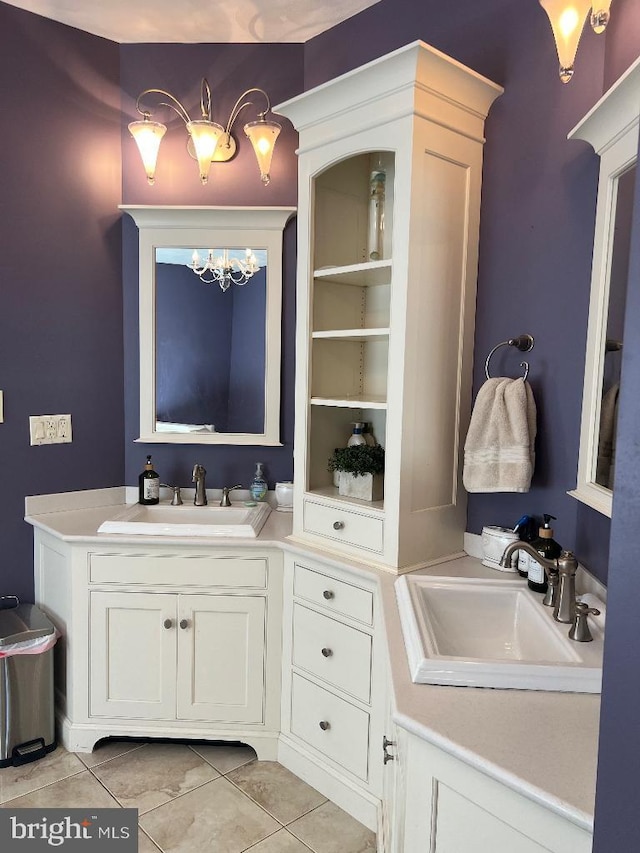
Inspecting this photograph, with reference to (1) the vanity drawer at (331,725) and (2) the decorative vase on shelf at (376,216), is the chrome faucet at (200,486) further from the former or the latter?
(2) the decorative vase on shelf at (376,216)

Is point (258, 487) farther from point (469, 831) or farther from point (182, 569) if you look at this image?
point (469, 831)

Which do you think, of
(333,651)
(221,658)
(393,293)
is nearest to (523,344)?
(393,293)

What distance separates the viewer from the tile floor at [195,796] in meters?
2.01

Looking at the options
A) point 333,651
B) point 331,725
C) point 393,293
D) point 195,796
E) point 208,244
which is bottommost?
point 195,796

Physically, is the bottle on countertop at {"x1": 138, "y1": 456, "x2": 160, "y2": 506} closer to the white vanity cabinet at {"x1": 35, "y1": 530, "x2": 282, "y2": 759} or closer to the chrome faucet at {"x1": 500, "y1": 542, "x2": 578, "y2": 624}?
the white vanity cabinet at {"x1": 35, "y1": 530, "x2": 282, "y2": 759}

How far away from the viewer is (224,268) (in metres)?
2.77

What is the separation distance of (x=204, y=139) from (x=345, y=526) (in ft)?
5.34

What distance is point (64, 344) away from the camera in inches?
106

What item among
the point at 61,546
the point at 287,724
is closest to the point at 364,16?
the point at 61,546

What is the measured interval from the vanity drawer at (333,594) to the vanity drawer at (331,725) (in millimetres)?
317

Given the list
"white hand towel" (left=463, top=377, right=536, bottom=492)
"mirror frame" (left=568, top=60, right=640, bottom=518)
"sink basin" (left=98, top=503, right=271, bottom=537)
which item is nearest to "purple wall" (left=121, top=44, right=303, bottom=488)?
"sink basin" (left=98, top=503, right=271, bottom=537)

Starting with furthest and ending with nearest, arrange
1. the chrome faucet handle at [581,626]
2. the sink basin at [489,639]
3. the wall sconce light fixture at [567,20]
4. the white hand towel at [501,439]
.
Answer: the white hand towel at [501,439] → the wall sconce light fixture at [567,20] → the chrome faucet handle at [581,626] → the sink basin at [489,639]

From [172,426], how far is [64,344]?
0.58 metres

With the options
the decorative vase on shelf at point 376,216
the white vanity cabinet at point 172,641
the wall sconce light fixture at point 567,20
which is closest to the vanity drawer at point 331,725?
the white vanity cabinet at point 172,641
